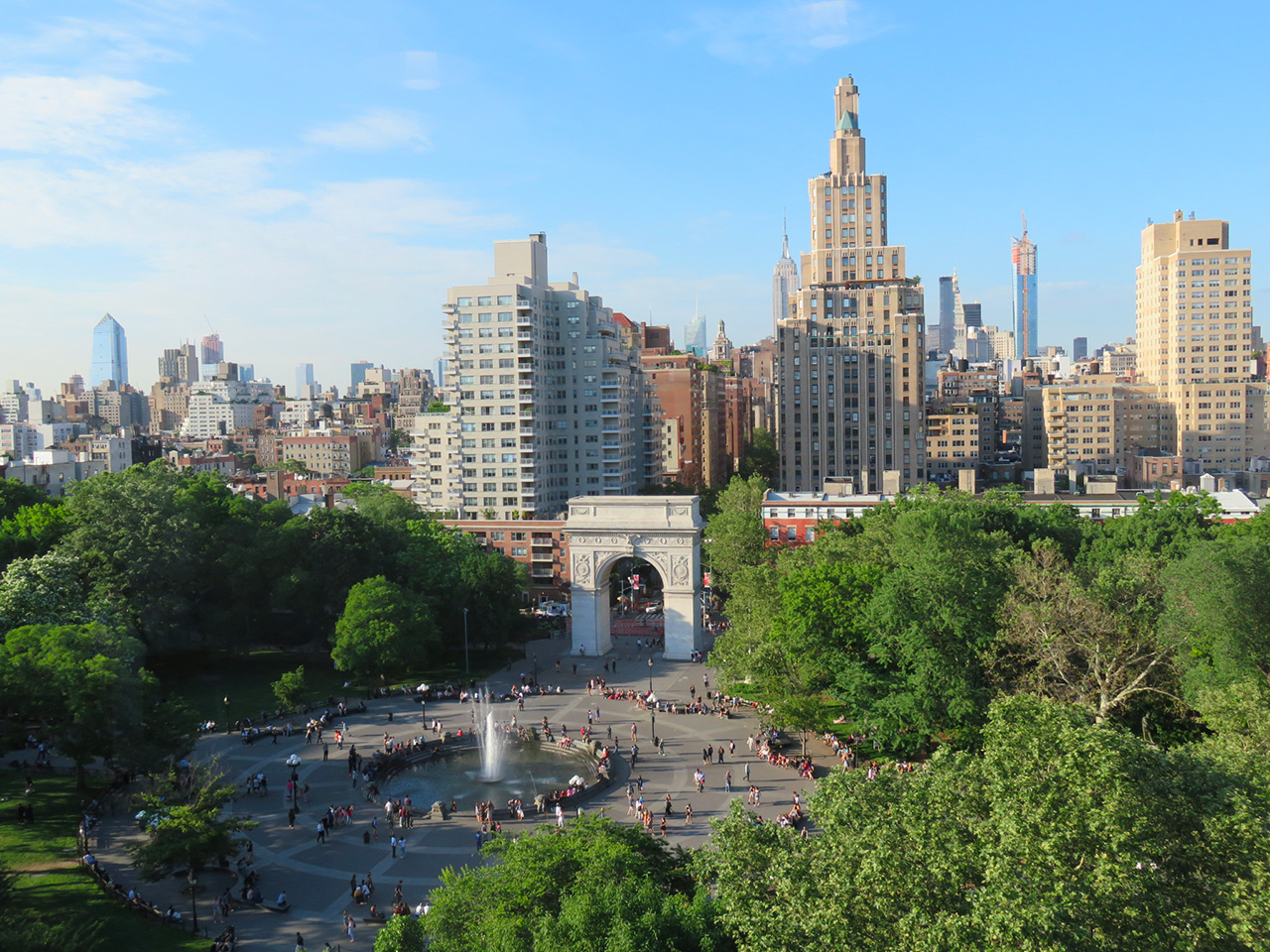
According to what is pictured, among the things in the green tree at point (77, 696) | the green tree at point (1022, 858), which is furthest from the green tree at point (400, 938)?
the green tree at point (77, 696)

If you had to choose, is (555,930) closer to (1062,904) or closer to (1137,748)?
(1062,904)

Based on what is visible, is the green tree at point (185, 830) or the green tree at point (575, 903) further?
the green tree at point (185, 830)

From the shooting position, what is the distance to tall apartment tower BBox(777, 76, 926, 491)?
126m

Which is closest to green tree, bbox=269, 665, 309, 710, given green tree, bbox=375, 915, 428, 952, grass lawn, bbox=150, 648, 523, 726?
grass lawn, bbox=150, 648, 523, 726

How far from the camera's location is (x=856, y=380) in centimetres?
12669

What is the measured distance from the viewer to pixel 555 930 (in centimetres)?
2116

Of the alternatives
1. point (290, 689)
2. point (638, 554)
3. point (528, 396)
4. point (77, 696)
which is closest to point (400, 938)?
point (77, 696)

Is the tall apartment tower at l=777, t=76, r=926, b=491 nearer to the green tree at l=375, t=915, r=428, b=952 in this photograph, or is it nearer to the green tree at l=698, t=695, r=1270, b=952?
the green tree at l=698, t=695, r=1270, b=952

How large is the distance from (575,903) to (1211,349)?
17225 centimetres

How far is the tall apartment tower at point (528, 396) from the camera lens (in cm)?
9719

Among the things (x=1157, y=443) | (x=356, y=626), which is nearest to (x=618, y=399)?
(x=356, y=626)

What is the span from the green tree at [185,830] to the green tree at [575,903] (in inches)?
569

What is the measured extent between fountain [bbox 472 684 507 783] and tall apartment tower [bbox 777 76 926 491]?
78.2 metres

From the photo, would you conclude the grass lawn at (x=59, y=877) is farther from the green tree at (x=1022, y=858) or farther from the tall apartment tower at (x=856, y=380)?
the tall apartment tower at (x=856, y=380)
